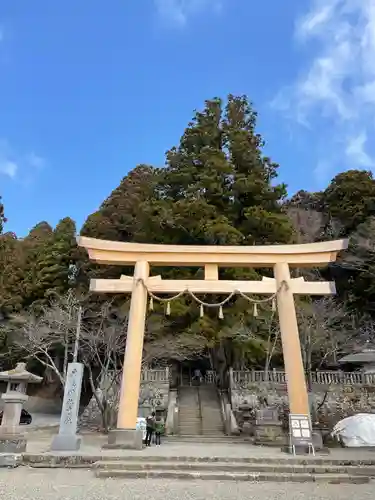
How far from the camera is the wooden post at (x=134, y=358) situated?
29.6ft

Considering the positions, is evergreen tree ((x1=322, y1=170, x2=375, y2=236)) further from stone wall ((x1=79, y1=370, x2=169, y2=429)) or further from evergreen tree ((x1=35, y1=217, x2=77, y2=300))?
evergreen tree ((x1=35, y1=217, x2=77, y2=300))

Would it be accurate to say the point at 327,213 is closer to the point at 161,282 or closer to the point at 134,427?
the point at 161,282

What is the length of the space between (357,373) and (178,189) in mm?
12641

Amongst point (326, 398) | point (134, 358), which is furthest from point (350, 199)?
point (134, 358)

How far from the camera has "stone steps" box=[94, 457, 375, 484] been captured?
6453mm

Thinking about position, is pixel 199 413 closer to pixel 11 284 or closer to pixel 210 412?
pixel 210 412

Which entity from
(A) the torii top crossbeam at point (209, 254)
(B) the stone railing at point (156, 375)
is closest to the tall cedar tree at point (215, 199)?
(B) the stone railing at point (156, 375)

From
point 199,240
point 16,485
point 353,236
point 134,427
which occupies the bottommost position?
point 16,485

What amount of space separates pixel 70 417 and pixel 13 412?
119 centimetres

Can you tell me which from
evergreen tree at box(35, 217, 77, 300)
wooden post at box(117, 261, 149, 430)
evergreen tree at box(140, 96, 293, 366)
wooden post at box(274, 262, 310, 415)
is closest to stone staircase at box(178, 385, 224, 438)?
evergreen tree at box(140, 96, 293, 366)

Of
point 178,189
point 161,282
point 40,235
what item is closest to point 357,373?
point 161,282

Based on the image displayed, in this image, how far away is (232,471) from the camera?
6.75 meters

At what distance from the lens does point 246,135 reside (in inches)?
884

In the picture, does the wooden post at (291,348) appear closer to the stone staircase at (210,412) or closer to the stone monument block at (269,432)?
the stone monument block at (269,432)
